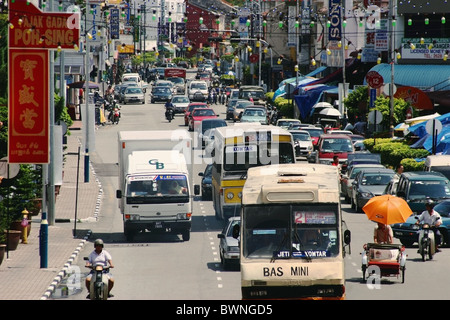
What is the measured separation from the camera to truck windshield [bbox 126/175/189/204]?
29953 millimetres

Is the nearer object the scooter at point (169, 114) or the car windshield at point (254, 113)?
the car windshield at point (254, 113)

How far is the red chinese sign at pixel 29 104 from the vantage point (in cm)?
2962

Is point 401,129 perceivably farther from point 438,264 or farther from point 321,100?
point 438,264

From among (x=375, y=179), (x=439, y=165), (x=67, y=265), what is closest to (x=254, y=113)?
(x=375, y=179)

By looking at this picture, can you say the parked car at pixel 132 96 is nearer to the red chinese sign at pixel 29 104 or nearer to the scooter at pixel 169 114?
the scooter at pixel 169 114


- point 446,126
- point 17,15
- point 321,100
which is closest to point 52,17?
point 17,15

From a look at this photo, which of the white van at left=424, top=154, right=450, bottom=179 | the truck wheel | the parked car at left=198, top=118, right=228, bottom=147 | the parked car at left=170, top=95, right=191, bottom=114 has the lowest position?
the truck wheel

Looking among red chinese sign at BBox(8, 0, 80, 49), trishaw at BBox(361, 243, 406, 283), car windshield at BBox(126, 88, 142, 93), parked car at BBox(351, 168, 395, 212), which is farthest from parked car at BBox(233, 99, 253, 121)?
trishaw at BBox(361, 243, 406, 283)

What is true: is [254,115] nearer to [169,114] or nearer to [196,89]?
[169,114]

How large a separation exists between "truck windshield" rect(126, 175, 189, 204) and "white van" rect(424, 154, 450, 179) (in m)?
10.5

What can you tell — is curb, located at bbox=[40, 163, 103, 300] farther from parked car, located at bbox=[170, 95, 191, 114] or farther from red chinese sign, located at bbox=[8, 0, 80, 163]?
parked car, located at bbox=[170, 95, 191, 114]

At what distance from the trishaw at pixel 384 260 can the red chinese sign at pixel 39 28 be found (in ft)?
39.6

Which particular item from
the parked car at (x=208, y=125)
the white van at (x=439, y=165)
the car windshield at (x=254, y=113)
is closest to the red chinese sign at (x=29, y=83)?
the white van at (x=439, y=165)

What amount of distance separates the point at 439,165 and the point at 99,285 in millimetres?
19259
